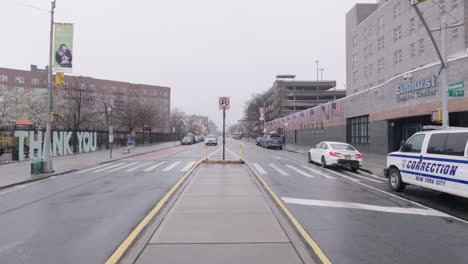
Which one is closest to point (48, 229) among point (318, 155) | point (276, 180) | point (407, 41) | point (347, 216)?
point (347, 216)

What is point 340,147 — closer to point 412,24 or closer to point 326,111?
point 326,111

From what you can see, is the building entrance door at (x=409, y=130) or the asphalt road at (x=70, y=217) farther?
the building entrance door at (x=409, y=130)

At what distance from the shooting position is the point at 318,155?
16.2 meters

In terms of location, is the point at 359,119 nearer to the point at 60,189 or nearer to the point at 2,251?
the point at 60,189

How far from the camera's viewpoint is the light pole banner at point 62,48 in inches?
499

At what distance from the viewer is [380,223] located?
18.0 feet

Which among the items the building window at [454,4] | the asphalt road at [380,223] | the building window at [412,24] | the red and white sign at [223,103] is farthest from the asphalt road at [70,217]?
the building window at [412,24]

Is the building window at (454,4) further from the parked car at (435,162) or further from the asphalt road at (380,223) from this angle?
the parked car at (435,162)

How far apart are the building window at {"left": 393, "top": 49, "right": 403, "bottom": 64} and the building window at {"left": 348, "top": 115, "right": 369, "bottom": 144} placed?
17151 mm

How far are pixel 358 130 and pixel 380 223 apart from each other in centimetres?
2473

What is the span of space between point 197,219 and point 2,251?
314 centimetres

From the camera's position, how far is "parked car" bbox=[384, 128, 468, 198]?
6.36 metres

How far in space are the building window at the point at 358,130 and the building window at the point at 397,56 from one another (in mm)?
17151

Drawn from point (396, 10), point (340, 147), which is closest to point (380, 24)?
point (396, 10)
